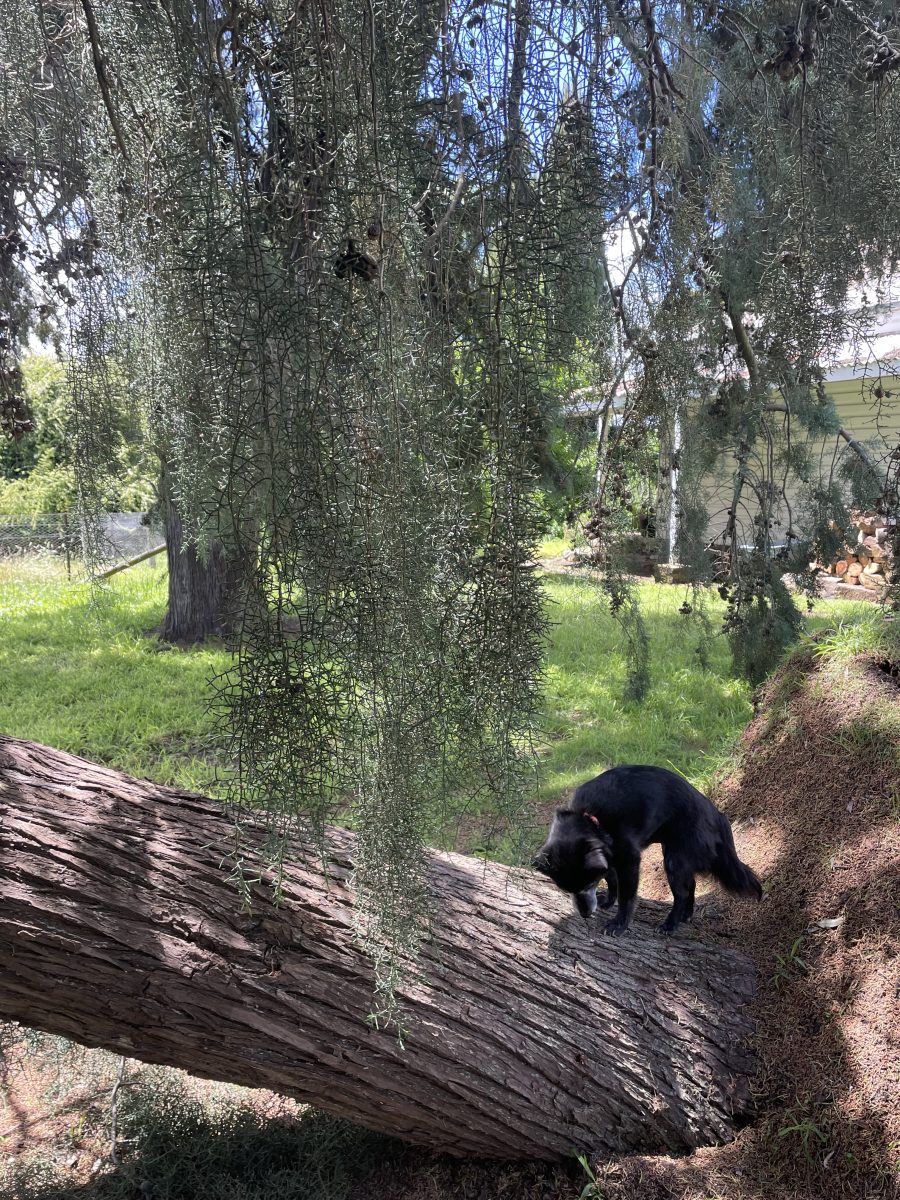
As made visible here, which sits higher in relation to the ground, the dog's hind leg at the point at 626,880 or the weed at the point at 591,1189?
the dog's hind leg at the point at 626,880

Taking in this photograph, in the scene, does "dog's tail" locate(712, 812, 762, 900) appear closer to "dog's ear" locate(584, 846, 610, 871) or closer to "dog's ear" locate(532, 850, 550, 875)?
"dog's ear" locate(584, 846, 610, 871)

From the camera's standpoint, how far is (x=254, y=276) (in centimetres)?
108

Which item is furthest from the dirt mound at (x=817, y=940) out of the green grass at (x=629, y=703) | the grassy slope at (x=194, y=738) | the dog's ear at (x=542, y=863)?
the green grass at (x=629, y=703)

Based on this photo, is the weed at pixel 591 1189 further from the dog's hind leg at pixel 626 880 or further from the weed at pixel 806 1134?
the dog's hind leg at pixel 626 880

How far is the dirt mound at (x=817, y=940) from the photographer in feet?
6.54

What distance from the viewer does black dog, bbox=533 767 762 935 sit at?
103 inches

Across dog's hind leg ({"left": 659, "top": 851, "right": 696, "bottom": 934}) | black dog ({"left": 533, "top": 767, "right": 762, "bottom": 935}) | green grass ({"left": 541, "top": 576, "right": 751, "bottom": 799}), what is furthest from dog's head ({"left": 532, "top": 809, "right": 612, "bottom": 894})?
green grass ({"left": 541, "top": 576, "right": 751, "bottom": 799})

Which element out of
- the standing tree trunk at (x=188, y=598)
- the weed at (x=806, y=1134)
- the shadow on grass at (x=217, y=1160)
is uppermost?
the standing tree trunk at (x=188, y=598)

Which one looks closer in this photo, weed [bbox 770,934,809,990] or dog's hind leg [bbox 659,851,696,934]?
weed [bbox 770,934,809,990]

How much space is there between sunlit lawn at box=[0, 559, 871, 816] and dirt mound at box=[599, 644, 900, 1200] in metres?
0.78

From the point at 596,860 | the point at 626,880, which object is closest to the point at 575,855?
the point at 596,860

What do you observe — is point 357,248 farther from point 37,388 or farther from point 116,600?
point 116,600

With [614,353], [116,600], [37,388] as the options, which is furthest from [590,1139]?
[116,600]

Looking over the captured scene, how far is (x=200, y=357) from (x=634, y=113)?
185 cm
